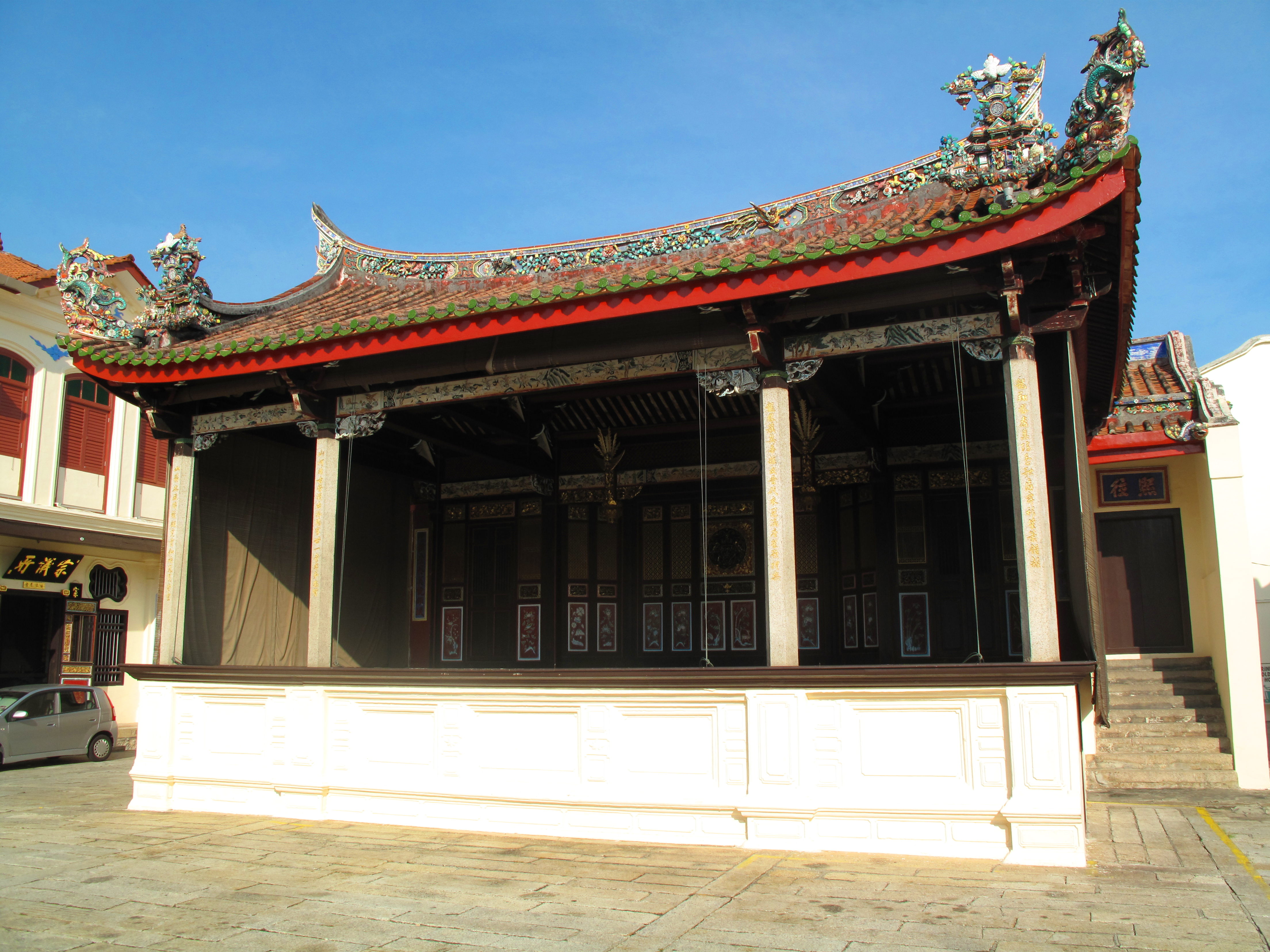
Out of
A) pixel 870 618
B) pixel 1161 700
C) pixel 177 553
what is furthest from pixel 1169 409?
pixel 177 553

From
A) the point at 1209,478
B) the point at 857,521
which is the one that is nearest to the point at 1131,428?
the point at 1209,478

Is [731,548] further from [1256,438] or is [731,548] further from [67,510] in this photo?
[1256,438]

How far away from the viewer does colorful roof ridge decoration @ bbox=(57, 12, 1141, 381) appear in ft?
20.9

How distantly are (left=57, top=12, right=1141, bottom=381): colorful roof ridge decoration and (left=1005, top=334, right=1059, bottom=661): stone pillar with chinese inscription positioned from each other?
118 cm

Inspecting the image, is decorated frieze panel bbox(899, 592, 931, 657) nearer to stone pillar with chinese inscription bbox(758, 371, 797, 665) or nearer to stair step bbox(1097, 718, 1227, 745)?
stair step bbox(1097, 718, 1227, 745)

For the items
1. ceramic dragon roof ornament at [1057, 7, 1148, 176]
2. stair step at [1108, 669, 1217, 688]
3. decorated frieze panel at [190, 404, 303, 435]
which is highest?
ceramic dragon roof ornament at [1057, 7, 1148, 176]

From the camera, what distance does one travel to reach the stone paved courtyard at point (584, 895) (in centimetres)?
464

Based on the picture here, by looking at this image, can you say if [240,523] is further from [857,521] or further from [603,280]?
[857,521]

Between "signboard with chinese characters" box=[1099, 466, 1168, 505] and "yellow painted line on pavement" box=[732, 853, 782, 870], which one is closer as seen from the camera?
"yellow painted line on pavement" box=[732, 853, 782, 870]

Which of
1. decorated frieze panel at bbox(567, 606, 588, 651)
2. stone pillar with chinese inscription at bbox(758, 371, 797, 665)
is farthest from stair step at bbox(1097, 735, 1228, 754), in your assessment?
decorated frieze panel at bbox(567, 606, 588, 651)

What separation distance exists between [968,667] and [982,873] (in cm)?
127

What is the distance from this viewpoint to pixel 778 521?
7215mm

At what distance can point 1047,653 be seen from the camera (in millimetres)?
6352

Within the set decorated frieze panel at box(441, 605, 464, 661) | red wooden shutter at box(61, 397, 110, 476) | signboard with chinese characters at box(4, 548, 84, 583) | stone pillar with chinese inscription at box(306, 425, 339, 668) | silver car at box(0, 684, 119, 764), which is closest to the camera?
stone pillar with chinese inscription at box(306, 425, 339, 668)
